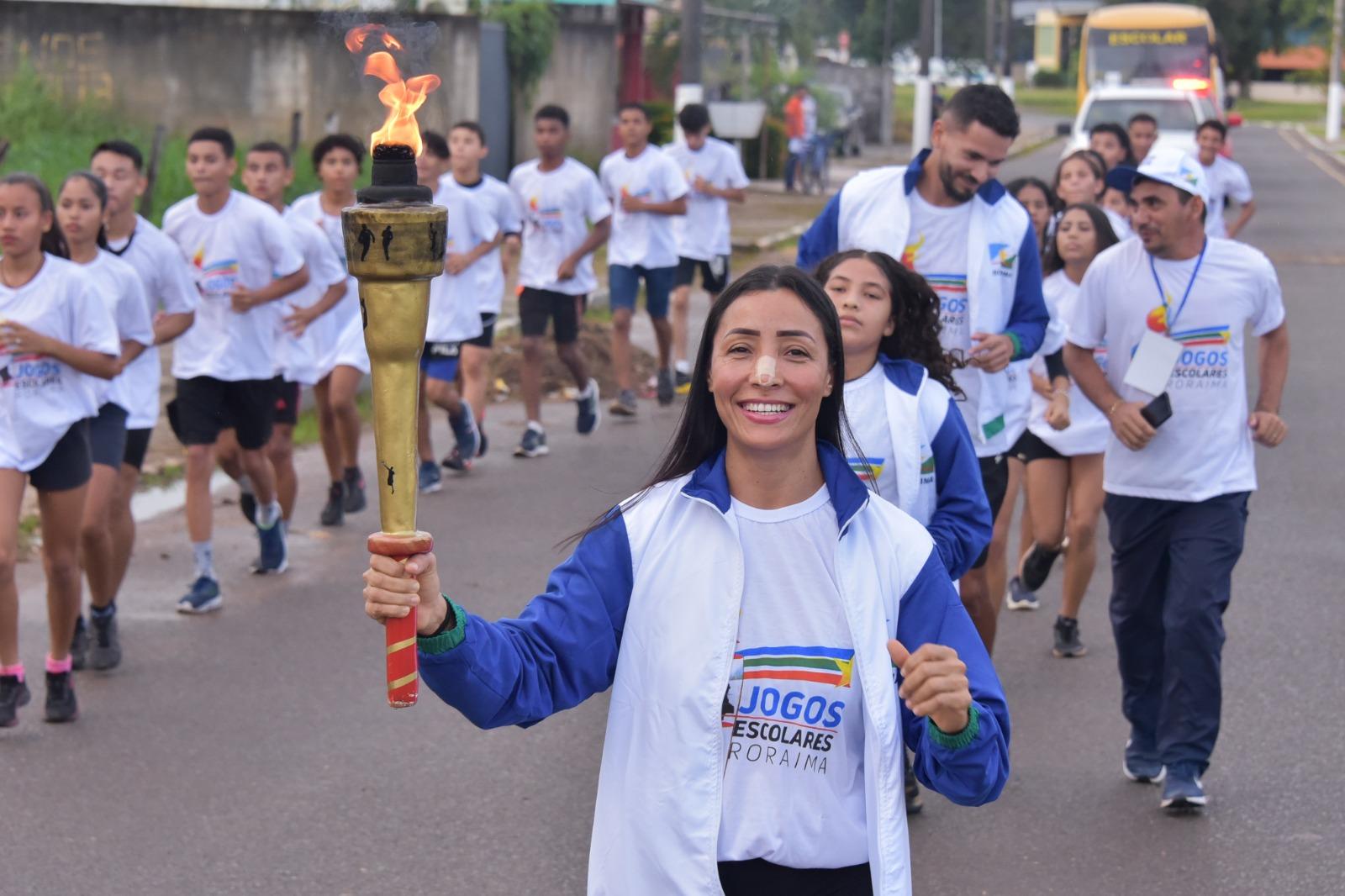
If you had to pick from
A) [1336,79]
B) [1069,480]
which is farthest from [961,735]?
[1336,79]

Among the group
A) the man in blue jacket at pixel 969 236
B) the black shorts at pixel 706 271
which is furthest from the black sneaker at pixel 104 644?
the black shorts at pixel 706 271

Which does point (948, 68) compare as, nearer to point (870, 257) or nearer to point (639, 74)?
point (639, 74)

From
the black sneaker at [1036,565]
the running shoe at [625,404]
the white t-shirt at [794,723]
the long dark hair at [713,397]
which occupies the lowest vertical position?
the running shoe at [625,404]

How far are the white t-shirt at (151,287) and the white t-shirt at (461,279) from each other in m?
3.07

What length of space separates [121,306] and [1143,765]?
4.16 meters

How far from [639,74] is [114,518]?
26.8 m

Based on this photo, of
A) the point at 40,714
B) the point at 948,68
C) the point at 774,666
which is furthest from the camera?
the point at 948,68

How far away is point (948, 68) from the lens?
62.8m

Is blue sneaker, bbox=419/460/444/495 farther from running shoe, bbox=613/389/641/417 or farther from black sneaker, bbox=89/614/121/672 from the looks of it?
black sneaker, bbox=89/614/121/672

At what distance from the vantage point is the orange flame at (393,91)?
254 cm

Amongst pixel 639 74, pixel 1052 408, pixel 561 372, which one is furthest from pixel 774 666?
pixel 639 74

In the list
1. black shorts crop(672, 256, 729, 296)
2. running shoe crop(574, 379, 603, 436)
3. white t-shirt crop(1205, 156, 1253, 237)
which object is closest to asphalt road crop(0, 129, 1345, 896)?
running shoe crop(574, 379, 603, 436)

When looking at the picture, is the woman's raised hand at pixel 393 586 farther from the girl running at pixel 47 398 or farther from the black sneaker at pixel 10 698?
the black sneaker at pixel 10 698

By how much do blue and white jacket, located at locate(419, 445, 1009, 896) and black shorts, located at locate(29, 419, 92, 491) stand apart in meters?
3.91
